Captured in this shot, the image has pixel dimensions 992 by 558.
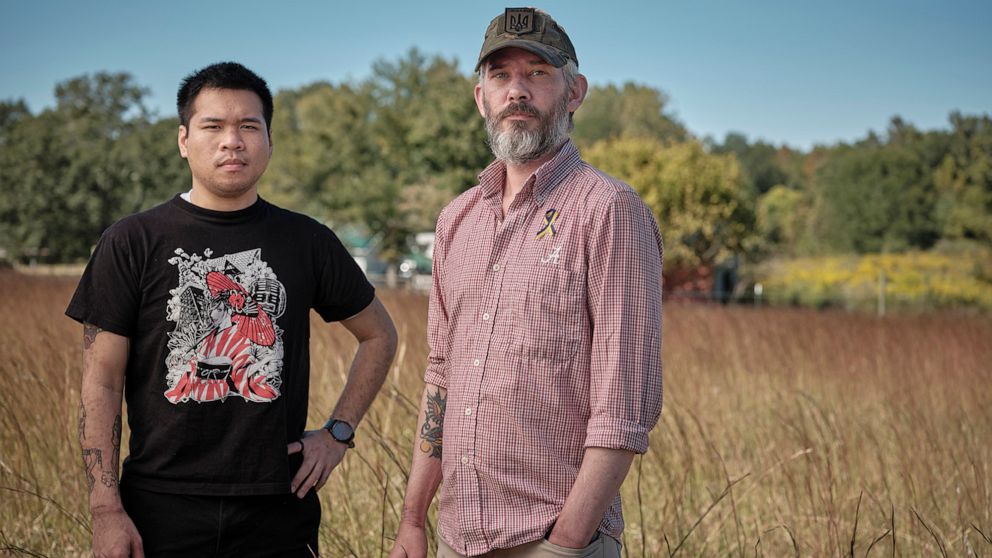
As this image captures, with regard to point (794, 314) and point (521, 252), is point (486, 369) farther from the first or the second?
point (794, 314)

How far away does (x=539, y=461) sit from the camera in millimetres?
1866

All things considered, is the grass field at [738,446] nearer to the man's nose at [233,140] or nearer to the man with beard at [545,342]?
the man with beard at [545,342]

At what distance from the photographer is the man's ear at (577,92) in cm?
212

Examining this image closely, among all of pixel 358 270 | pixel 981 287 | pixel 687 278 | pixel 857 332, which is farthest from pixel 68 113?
pixel 358 270

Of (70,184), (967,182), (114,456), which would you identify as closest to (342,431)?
(114,456)

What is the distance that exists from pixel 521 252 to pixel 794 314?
10.5 meters

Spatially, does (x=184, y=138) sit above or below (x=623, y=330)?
above

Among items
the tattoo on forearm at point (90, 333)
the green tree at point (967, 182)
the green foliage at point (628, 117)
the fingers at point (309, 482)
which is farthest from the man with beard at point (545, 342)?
the green foliage at point (628, 117)

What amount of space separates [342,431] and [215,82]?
92cm

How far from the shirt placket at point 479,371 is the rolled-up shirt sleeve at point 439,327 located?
0.79 feet

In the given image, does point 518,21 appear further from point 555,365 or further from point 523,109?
point 555,365

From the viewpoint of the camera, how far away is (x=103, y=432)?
2139 mm

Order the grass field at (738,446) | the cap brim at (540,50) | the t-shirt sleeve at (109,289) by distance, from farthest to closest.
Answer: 1. the grass field at (738,446)
2. the t-shirt sleeve at (109,289)
3. the cap brim at (540,50)

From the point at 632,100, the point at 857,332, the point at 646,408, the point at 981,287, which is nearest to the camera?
the point at 646,408
